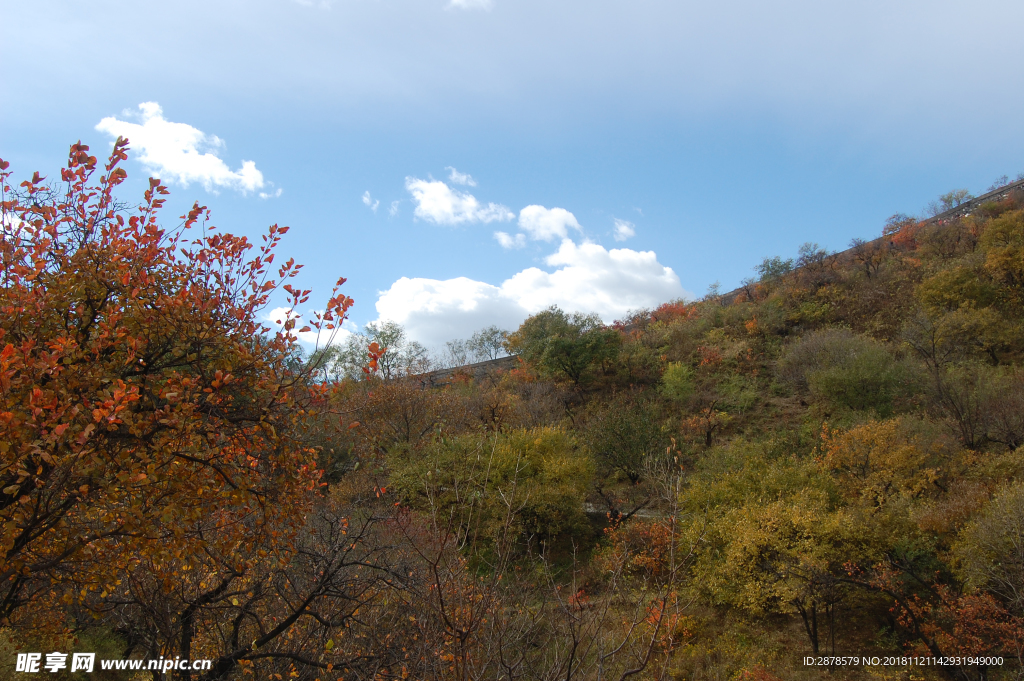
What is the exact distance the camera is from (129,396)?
9.11ft

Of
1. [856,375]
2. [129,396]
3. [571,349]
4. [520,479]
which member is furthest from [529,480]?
[571,349]

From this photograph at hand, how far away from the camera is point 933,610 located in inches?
375

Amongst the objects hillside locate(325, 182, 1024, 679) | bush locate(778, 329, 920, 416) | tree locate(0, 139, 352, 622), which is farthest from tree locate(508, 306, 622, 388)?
tree locate(0, 139, 352, 622)

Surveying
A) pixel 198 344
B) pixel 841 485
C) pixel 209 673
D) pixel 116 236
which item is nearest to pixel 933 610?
pixel 841 485

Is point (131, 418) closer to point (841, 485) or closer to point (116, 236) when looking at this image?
point (116, 236)

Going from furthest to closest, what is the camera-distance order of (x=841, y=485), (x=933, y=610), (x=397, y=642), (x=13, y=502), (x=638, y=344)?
(x=638, y=344) → (x=841, y=485) → (x=933, y=610) → (x=397, y=642) → (x=13, y=502)

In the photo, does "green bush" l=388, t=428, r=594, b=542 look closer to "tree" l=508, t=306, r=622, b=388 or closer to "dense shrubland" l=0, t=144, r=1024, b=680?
"dense shrubland" l=0, t=144, r=1024, b=680

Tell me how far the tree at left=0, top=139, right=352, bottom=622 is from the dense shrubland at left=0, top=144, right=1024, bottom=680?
3 centimetres

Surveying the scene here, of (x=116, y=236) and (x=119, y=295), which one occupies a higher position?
(x=116, y=236)

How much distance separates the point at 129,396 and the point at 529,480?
1047 cm

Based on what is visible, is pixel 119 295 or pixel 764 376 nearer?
pixel 119 295

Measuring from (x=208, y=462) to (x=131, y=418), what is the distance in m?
0.50

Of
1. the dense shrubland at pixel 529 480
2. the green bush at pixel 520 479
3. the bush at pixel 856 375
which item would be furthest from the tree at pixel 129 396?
the bush at pixel 856 375

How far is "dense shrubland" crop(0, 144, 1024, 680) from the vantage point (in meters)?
3.15
